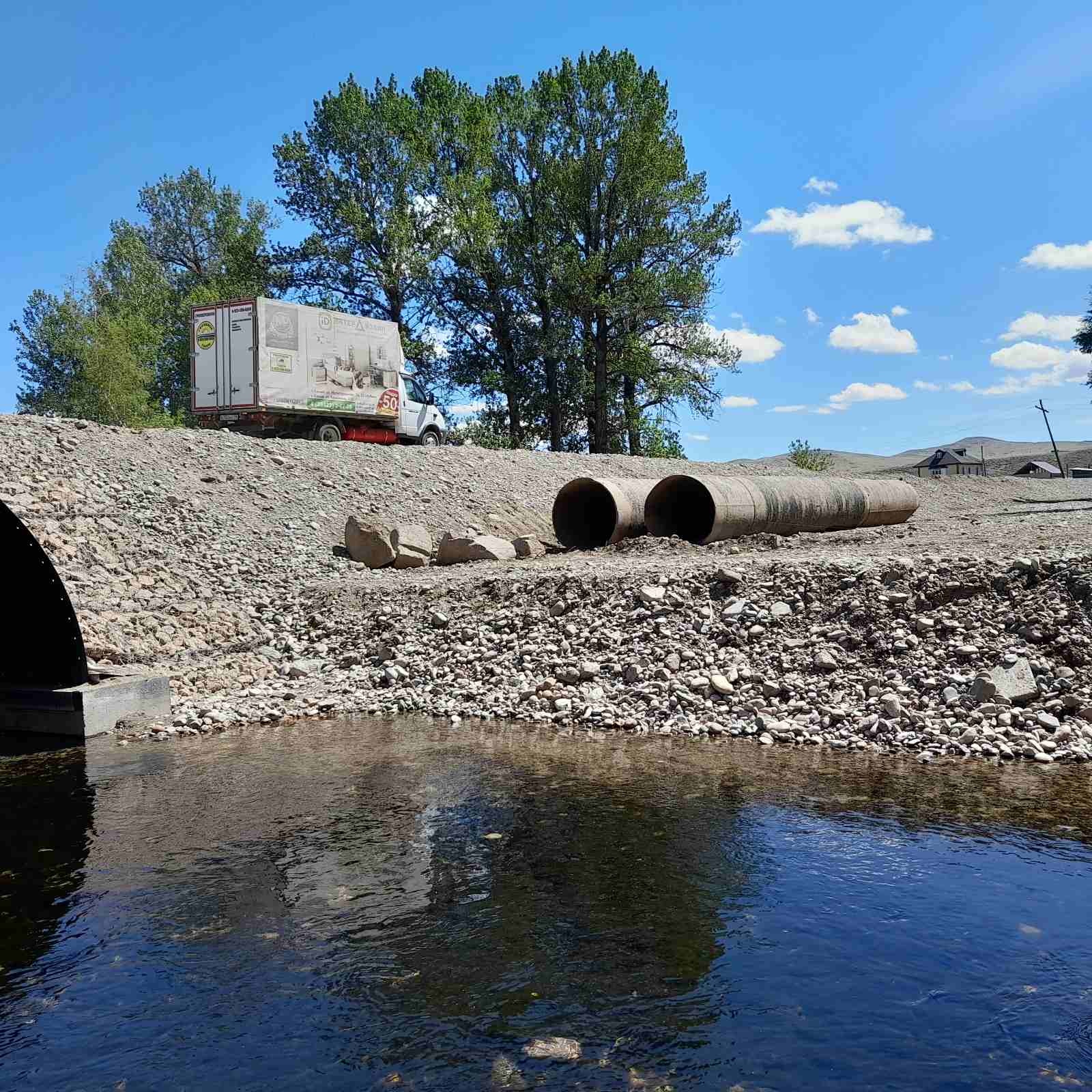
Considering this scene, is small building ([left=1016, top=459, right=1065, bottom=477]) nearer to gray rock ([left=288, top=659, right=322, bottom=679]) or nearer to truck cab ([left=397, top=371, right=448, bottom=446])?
truck cab ([left=397, top=371, right=448, bottom=446])

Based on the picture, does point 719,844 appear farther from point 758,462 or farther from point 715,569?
point 758,462

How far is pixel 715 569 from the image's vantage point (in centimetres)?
1251

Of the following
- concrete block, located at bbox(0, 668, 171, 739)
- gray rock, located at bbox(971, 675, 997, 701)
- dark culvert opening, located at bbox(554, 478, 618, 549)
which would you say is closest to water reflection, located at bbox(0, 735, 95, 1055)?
concrete block, located at bbox(0, 668, 171, 739)

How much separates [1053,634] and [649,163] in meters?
27.4

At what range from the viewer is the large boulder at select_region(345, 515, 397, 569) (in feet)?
54.4

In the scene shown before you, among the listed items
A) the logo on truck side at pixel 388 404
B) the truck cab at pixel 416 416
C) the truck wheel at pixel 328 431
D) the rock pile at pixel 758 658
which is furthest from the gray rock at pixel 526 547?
the logo on truck side at pixel 388 404

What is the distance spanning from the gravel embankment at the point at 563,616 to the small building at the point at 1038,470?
4575 centimetres

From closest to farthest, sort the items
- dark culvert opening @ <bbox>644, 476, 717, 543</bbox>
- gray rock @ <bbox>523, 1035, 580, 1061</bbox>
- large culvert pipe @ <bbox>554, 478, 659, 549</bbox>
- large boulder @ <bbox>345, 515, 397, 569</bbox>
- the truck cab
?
1. gray rock @ <bbox>523, 1035, 580, 1061</bbox>
2. large boulder @ <bbox>345, 515, 397, 569</bbox>
3. dark culvert opening @ <bbox>644, 476, 717, 543</bbox>
4. large culvert pipe @ <bbox>554, 478, 659, 549</bbox>
5. the truck cab

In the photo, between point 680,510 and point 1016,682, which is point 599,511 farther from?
point 1016,682

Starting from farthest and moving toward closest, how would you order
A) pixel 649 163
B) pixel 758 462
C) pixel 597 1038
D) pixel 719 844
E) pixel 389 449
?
pixel 758 462
pixel 649 163
pixel 389 449
pixel 719 844
pixel 597 1038

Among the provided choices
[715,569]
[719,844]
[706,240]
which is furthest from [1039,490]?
[719,844]

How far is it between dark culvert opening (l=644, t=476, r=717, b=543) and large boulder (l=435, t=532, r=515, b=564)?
2.56 m

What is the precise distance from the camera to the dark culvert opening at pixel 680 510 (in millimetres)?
17031

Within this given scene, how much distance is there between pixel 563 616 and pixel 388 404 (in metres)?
14.2
